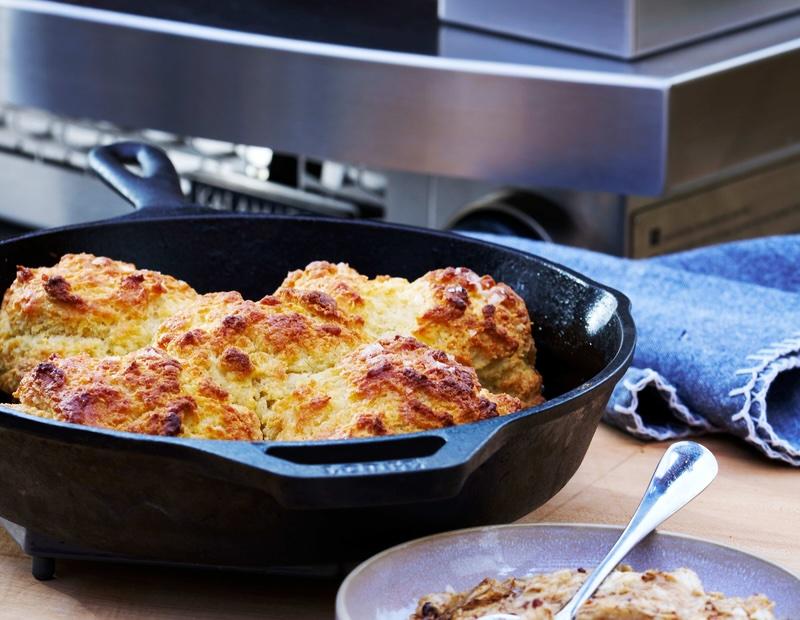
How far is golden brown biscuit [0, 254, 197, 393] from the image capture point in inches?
43.9

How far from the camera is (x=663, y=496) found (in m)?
0.96

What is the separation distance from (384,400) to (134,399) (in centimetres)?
19

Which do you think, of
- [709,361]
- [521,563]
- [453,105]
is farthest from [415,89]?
[521,563]

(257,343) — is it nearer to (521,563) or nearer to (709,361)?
(521,563)

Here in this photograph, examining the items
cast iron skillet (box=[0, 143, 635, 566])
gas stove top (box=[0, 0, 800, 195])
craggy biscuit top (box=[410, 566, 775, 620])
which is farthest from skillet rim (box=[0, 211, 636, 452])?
gas stove top (box=[0, 0, 800, 195])

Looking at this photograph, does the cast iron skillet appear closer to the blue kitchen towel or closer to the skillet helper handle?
the skillet helper handle

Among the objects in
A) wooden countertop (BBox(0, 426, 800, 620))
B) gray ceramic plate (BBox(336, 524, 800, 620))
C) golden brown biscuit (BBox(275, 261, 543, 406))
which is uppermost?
golden brown biscuit (BBox(275, 261, 543, 406))

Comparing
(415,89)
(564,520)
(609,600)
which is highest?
(415,89)

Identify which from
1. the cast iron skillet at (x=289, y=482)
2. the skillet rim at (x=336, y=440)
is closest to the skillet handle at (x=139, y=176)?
the skillet rim at (x=336, y=440)

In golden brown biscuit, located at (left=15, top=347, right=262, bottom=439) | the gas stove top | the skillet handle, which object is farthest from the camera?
the gas stove top

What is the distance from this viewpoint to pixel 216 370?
3.34 ft

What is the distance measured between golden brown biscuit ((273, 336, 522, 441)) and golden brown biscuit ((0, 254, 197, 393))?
0.69 ft

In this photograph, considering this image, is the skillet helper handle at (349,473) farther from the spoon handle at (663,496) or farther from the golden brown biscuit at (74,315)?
the golden brown biscuit at (74,315)

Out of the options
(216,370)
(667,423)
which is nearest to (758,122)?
(667,423)
